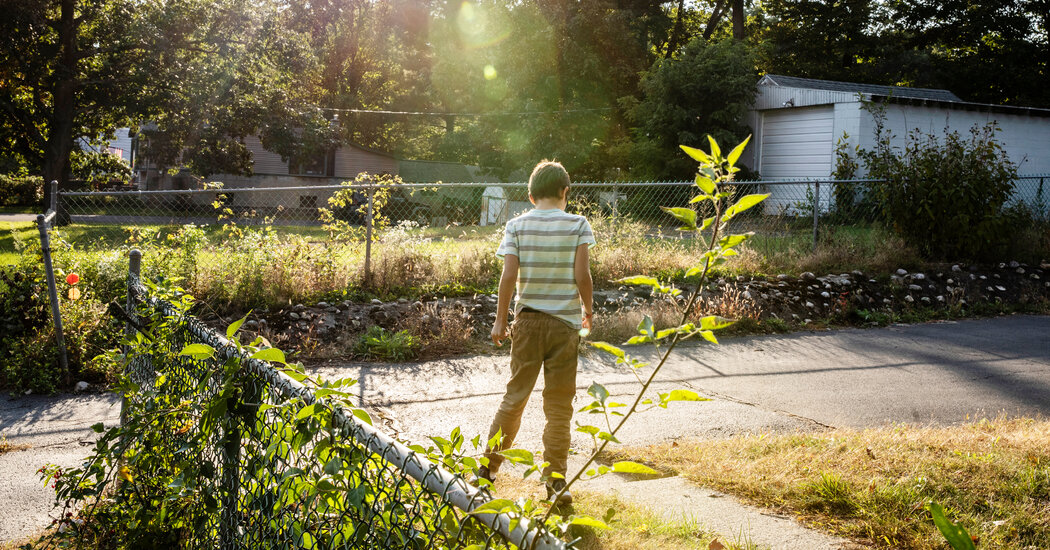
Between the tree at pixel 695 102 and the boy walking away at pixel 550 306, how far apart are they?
1792 centimetres

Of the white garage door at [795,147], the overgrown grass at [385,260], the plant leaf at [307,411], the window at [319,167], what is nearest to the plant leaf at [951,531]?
the plant leaf at [307,411]

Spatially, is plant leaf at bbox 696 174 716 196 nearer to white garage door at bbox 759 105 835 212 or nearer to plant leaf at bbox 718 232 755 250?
plant leaf at bbox 718 232 755 250

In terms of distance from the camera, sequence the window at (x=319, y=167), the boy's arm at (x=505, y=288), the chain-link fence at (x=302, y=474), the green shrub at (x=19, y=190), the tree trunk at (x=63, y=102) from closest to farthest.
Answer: the chain-link fence at (x=302, y=474), the boy's arm at (x=505, y=288), the tree trunk at (x=63, y=102), the green shrub at (x=19, y=190), the window at (x=319, y=167)

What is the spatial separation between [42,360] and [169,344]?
434 centimetres

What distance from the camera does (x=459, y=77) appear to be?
101 ft

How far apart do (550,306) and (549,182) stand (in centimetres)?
63

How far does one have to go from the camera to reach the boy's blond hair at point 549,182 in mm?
3875

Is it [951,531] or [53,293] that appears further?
[53,293]

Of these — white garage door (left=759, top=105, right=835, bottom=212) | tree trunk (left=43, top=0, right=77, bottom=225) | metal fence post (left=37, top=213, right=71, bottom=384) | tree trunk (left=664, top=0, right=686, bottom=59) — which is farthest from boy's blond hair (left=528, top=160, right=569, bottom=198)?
tree trunk (left=664, top=0, right=686, bottom=59)

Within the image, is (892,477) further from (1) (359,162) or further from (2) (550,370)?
(1) (359,162)

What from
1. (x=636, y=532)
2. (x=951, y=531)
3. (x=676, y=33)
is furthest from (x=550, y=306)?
(x=676, y=33)

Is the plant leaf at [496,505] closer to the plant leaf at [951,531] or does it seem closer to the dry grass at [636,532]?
the plant leaf at [951,531]

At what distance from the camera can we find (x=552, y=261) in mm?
3840

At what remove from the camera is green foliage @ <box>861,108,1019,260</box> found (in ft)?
36.0
